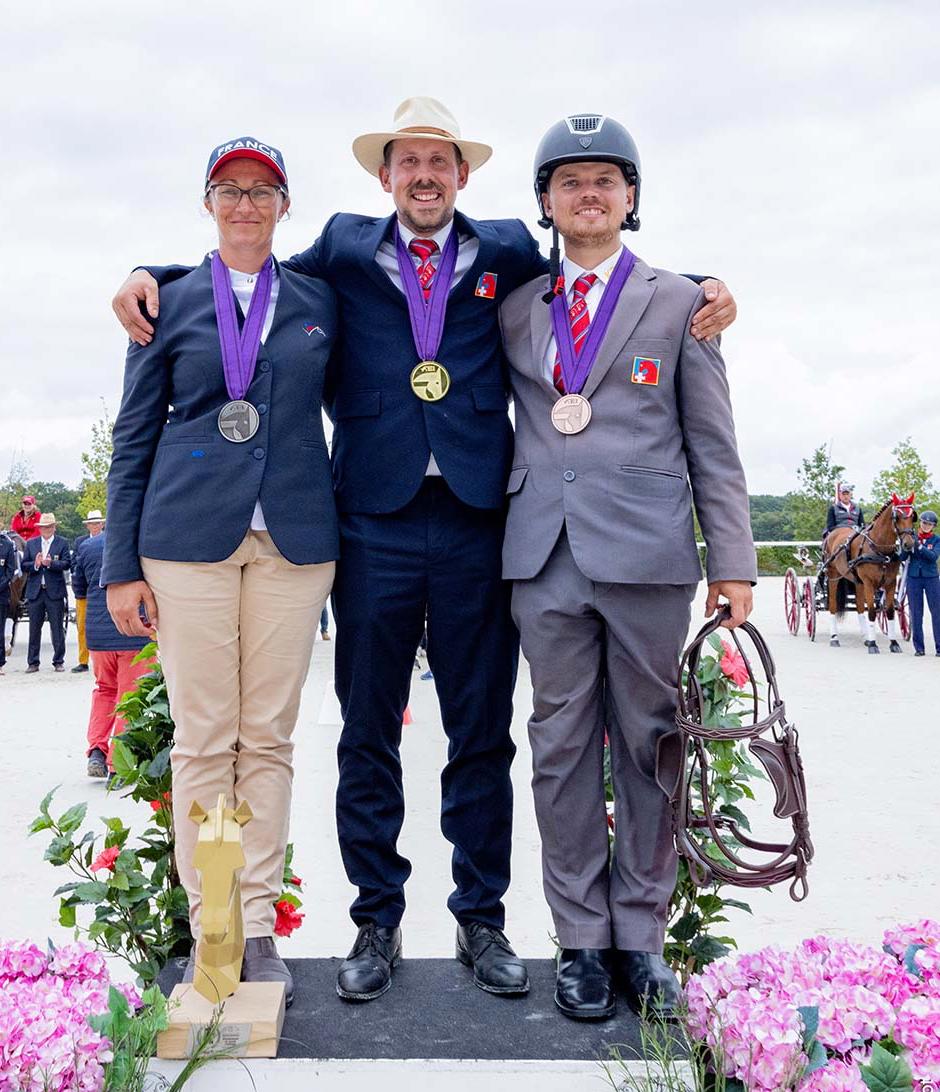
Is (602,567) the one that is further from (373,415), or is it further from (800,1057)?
(800,1057)

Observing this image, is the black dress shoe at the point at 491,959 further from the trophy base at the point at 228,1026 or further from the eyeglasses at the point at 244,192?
the eyeglasses at the point at 244,192

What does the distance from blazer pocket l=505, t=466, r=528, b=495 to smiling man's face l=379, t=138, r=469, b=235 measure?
2.35 feet

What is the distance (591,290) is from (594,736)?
121cm

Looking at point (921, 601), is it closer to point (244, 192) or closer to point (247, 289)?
point (247, 289)

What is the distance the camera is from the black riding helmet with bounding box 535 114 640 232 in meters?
2.75

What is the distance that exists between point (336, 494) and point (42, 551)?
11.3 metres

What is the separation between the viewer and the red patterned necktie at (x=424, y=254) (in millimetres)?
2924

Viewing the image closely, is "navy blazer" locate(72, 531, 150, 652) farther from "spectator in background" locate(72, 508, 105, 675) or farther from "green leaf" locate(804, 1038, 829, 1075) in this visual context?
"green leaf" locate(804, 1038, 829, 1075)

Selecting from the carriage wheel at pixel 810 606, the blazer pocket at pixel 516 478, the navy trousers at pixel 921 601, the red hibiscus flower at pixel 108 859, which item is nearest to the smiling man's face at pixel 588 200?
the blazer pocket at pixel 516 478

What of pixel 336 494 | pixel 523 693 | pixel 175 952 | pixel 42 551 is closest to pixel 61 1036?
pixel 175 952

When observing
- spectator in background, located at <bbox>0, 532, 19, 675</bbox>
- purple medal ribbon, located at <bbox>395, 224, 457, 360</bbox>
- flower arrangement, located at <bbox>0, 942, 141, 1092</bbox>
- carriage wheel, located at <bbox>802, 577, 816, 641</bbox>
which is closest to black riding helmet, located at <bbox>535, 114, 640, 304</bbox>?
purple medal ribbon, located at <bbox>395, 224, 457, 360</bbox>

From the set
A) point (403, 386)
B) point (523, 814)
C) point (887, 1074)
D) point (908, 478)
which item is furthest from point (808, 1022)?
point (908, 478)

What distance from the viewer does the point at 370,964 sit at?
2760 millimetres

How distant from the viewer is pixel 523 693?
9.75 m
